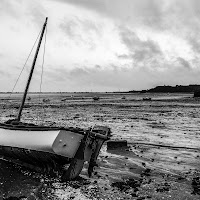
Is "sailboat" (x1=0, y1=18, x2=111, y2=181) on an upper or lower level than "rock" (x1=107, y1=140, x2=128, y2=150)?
upper

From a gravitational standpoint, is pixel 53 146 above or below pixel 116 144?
above

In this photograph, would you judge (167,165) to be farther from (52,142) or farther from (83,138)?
(52,142)

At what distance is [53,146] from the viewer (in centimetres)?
954

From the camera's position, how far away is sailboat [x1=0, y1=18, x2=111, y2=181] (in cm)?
972

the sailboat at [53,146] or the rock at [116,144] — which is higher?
the sailboat at [53,146]

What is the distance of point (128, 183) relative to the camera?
9.41m

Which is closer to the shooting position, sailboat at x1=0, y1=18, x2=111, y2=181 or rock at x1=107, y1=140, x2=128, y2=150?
sailboat at x1=0, y1=18, x2=111, y2=181

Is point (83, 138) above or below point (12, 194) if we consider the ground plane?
above

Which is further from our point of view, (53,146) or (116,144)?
(116,144)

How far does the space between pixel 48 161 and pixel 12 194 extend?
217 cm

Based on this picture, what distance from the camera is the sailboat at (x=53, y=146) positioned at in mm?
9719

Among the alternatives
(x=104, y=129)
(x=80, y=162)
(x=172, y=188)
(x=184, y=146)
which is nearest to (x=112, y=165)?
(x=104, y=129)

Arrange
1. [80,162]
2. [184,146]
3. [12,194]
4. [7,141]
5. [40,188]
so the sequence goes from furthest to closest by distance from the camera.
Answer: [184,146] < [7,141] < [80,162] < [40,188] < [12,194]

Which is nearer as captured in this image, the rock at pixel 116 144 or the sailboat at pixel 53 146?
the sailboat at pixel 53 146
